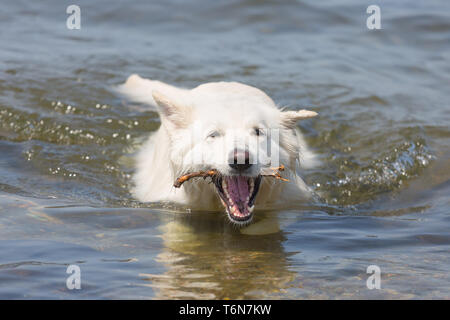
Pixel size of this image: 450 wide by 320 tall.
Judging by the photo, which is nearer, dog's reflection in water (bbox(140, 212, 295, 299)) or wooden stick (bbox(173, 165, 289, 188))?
dog's reflection in water (bbox(140, 212, 295, 299))

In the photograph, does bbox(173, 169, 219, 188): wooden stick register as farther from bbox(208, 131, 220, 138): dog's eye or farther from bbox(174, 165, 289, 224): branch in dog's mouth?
bbox(208, 131, 220, 138): dog's eye

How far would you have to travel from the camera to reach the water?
4.33 meters

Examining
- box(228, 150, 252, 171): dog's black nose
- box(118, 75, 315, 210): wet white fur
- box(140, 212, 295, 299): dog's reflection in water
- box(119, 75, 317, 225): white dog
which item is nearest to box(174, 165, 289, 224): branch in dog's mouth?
box(119, 75, 317, 225): white dog

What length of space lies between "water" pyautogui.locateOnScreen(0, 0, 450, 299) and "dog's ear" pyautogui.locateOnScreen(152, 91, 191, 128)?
81 cm

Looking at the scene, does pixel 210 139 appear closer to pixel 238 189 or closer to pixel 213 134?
pixel 213 134

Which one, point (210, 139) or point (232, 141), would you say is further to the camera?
point (210, 139)

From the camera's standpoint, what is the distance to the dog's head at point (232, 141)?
4.76 meters

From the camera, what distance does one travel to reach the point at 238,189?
16.7 ft

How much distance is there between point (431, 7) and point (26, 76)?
326 inches

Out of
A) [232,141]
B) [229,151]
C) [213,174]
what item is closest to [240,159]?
[229,151]

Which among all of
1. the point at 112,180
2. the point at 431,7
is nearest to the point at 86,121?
the point at 112,180

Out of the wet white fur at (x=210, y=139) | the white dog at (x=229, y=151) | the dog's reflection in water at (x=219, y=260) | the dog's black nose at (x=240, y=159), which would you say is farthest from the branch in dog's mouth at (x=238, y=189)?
the dog's black nose at (x=240, y=159)

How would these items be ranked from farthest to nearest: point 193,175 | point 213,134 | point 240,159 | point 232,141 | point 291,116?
1. point 291,116
2. point 193,175
3. point 213,134
4. point 232,141
5. point 240,159

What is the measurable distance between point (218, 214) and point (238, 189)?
554 mm
